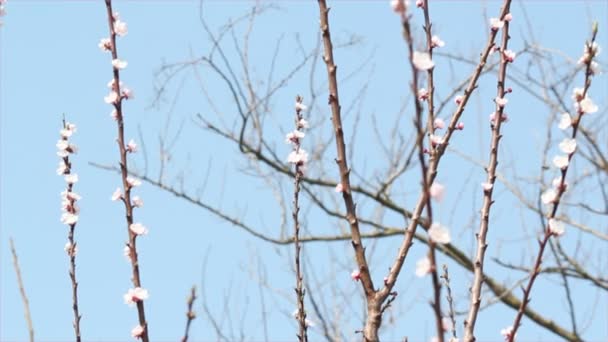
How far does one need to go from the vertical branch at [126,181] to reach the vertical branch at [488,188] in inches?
26.2

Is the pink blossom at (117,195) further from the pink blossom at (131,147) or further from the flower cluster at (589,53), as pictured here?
the flower cluster at (589,53)

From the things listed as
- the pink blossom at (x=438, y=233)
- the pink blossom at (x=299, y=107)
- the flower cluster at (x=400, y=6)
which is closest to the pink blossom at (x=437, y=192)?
the pink blossom at (x=438, y=233)

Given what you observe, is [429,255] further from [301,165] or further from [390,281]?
[301,165]

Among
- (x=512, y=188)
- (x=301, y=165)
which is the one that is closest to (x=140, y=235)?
(x=301, y=165)

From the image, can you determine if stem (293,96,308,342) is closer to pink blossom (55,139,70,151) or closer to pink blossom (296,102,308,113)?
pink blossom (296,102,308,113)

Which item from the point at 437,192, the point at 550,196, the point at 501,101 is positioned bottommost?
the point at 437,192

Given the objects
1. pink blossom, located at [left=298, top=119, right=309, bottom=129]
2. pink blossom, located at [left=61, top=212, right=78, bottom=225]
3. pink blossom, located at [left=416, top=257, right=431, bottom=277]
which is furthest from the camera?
pink blossom, located at [left=298, top=119, right=309, bottom=129]

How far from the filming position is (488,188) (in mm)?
2150

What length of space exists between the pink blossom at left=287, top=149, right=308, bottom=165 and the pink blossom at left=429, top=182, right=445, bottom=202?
106cm

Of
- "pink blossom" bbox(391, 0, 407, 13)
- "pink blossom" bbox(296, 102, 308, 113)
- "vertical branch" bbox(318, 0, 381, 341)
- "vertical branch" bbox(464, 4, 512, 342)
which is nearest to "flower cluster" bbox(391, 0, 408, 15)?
"pink blossom" bbox(391, 0, 407, 13)

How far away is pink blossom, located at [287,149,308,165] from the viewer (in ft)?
7.83

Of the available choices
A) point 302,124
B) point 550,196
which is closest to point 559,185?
point 550,196

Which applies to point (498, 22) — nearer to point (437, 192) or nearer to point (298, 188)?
point (298, 188)

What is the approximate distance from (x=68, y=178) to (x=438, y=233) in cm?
140
